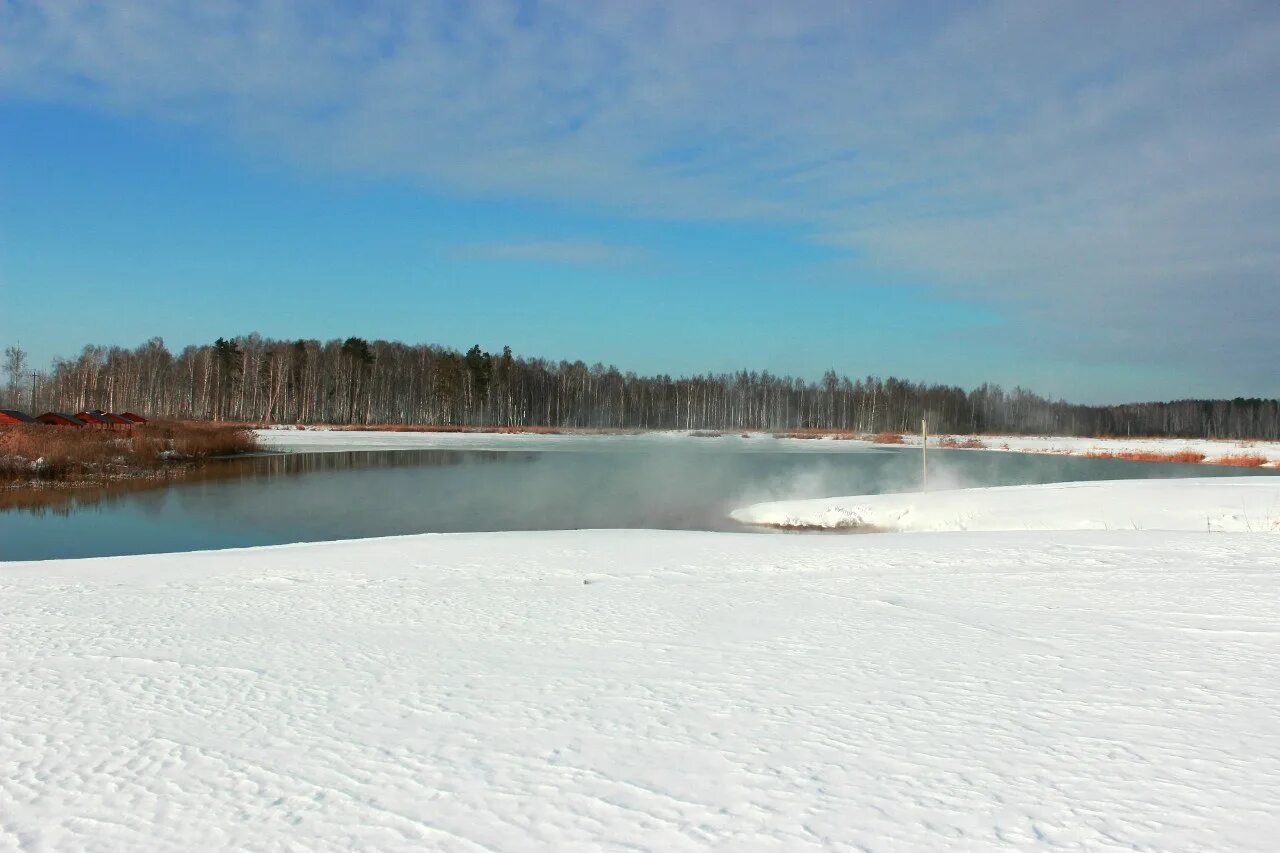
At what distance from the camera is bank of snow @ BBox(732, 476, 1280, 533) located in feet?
45.0

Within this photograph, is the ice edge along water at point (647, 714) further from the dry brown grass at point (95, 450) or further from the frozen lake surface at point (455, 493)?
the dry brown grass at point (95, 450)

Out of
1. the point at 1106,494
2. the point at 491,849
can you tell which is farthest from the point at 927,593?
the point at 1106,494

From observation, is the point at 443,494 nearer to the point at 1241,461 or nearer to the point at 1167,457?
the point at 1241,461

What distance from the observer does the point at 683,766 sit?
3.40 m

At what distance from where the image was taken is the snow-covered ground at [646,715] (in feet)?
9.56

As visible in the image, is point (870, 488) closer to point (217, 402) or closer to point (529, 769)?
point (529, 769)

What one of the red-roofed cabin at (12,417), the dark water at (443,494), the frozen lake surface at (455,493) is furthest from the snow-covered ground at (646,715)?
the red-roofed cabin at (12,417)

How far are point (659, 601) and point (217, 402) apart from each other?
8361 cm

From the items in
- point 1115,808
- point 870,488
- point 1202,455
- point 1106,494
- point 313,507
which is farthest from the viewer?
point 1202,455

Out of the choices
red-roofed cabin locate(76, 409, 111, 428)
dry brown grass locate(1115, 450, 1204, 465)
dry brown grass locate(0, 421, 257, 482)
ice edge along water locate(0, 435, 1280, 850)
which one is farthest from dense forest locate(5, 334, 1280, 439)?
ice edge along water locate(0, 435, 1280, 850)

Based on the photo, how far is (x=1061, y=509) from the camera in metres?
15.2

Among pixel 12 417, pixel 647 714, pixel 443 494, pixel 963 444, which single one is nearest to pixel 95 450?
pixel 12 417

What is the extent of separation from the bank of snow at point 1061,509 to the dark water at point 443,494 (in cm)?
224

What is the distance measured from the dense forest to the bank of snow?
63.4 meters
